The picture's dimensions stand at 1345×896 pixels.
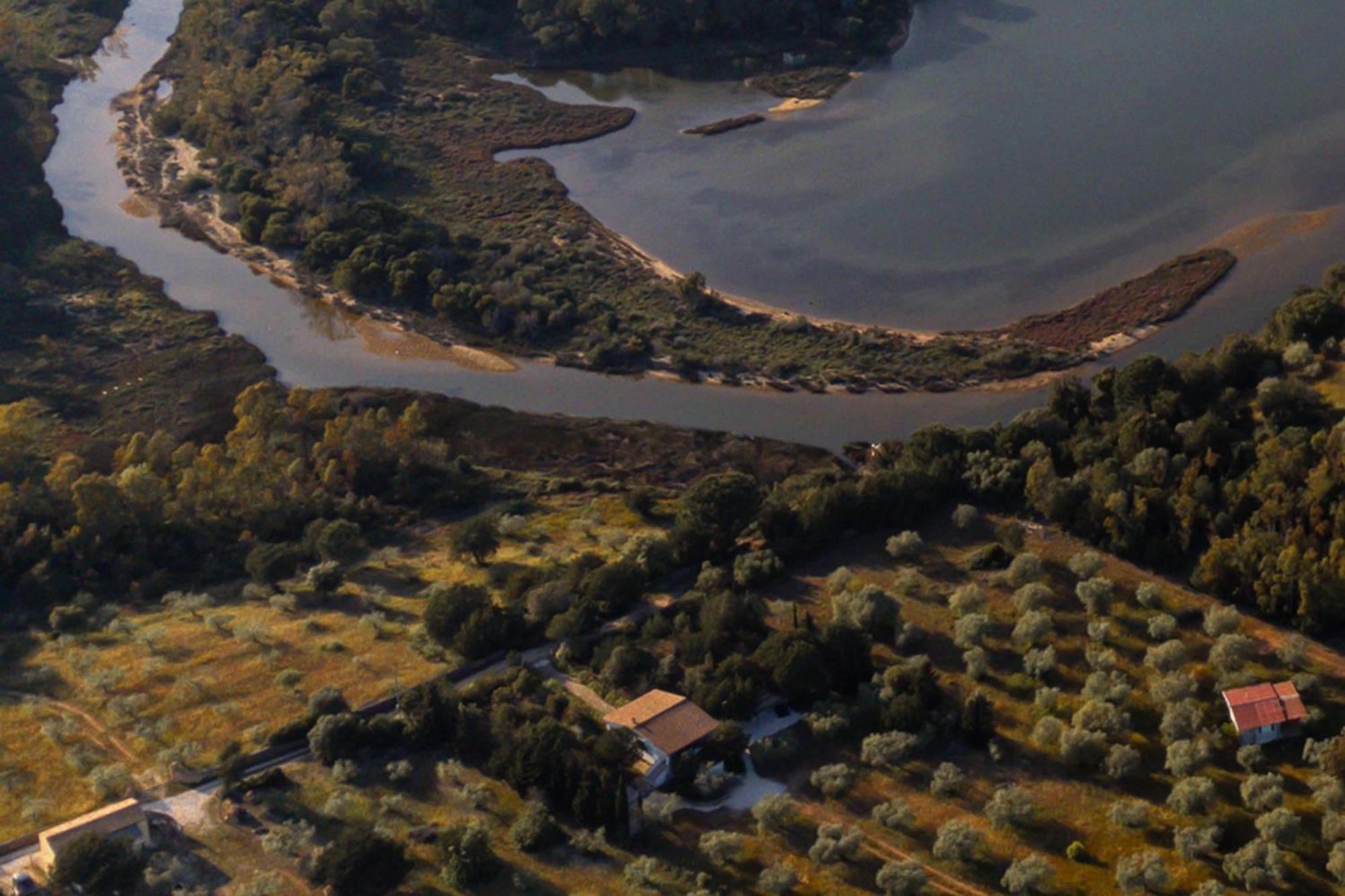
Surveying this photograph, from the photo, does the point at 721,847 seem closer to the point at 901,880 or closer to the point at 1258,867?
the point at 901,880

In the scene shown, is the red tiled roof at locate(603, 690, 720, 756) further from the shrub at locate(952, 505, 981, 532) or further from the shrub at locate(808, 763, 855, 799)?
the shrub at locate(952, 505, 981, 532)

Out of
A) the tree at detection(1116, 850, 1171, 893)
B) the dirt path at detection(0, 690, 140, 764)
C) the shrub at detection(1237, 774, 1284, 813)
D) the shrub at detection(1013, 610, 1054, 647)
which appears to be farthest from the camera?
the shrub at detection(1013, 610, 1054, 647)

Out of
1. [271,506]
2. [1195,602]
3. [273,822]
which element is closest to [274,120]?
[271,506]

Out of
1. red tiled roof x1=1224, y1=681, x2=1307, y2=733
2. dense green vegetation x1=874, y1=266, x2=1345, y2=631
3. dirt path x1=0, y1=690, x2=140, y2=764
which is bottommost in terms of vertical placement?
dirt path x1=0, y1=690, x2=140, y2=764

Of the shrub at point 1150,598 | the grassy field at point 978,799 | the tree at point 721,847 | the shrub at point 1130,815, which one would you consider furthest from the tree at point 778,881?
the shrub at point 1150,598

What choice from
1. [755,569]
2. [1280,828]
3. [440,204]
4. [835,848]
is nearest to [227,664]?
[755,569]

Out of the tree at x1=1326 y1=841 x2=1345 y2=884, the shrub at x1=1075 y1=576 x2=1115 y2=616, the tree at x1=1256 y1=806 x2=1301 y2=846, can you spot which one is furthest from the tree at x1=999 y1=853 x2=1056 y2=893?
the shrub at x1=1075 y1=576 x2=1115 y2=616

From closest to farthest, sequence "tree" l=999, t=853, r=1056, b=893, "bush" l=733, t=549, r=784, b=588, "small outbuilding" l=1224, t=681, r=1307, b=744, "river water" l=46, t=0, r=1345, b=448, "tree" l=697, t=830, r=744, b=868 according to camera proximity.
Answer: "tree" l=999, t=853, r=1056, b=893
"tree" l=697, t=830, r=744, b=868
"small outbuilding" l=1224, t=681, r=1307, b=744
"bush" l=733, t=549, r=784, b=588
"river water" l=46, t=0, r=1345, b=448
